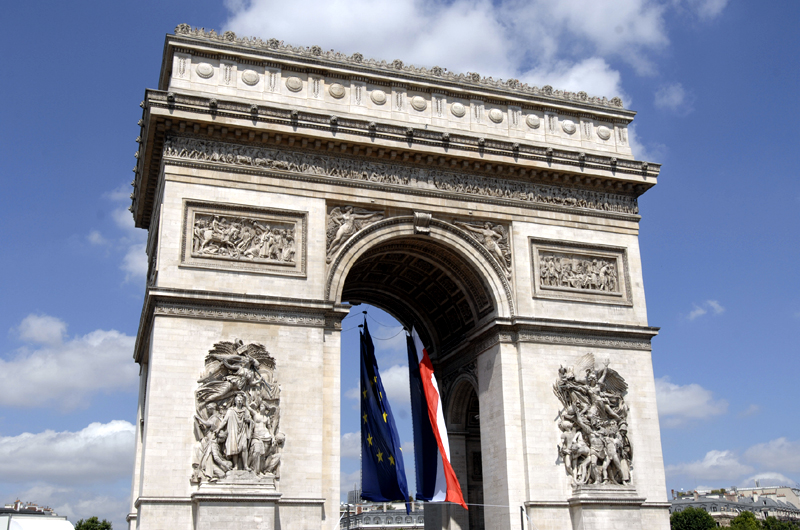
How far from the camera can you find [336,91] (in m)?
25.3

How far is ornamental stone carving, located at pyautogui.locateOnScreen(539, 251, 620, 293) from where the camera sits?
83.9ft

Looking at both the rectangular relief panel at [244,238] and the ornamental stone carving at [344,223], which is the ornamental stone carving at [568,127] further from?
the rectangular relief panel at [244,238]

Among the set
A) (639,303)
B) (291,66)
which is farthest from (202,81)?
(639,303)

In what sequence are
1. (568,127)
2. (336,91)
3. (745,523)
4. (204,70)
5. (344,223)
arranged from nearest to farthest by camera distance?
1. (344,223)
2. (204,70)
3. (336,91)
4. (568,127)
5. (745,523)

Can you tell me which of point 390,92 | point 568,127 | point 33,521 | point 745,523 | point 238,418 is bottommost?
point 33,521

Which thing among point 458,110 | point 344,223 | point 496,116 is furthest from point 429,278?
point 496,116

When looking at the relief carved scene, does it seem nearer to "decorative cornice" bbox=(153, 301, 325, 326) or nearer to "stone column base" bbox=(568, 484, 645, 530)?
"decorative cornice" bbox=(153, 301, 325, 326)

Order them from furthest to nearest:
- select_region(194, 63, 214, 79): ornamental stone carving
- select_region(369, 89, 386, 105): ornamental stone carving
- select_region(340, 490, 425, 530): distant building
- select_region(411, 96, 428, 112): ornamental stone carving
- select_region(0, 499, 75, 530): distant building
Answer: select_region(340, 490, 425, 530): distant building
select_region(411, 96, 428, 112): ornamental stone carving
select_region(369, 89, 386, 105): ornamental stone carving
select_region(194, 63, 214, 79): ornamental stone carving
select_region(0, 499, 75, 530): distant building

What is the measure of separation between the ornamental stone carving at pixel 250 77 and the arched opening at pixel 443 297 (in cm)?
553

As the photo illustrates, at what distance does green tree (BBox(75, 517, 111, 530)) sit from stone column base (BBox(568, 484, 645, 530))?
45603 mm

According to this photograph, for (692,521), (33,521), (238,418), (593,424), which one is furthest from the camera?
(692,521)

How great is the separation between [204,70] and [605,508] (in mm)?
16655

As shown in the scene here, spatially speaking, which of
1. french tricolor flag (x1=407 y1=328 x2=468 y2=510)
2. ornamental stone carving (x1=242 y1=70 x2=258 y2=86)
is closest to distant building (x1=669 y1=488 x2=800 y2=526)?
french tricolor flag (x1=407 y1=328 x2=468 y2=510)

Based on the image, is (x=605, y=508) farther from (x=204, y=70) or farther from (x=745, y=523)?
(x=745, y=523)
